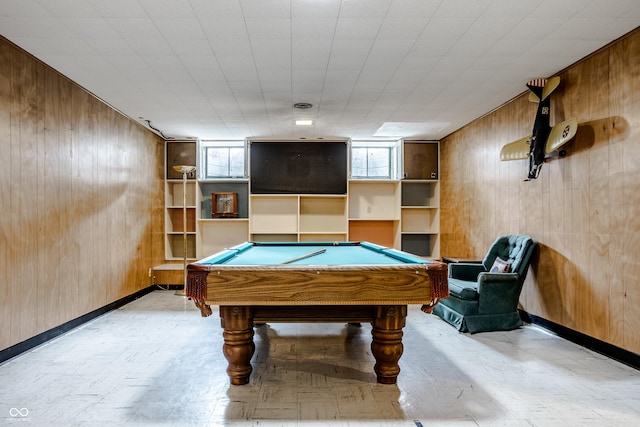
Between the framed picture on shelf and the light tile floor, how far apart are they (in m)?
2.94

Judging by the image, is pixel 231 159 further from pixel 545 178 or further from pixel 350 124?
pixel 545 178

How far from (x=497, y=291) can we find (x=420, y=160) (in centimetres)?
332

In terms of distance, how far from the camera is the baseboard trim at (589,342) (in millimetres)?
2695

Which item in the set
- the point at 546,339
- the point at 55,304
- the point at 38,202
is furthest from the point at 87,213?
the point at 546,339

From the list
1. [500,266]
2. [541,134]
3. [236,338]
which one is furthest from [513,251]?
[236,338]

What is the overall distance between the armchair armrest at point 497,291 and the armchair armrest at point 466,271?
61 cm

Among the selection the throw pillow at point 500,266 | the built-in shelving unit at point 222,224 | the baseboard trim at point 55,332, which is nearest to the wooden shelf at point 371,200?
the built-in shelving unit at point 222,224

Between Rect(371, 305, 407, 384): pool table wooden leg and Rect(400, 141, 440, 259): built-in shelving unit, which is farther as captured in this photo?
Rect(400, 141, 440, 259): built-in shelving unit

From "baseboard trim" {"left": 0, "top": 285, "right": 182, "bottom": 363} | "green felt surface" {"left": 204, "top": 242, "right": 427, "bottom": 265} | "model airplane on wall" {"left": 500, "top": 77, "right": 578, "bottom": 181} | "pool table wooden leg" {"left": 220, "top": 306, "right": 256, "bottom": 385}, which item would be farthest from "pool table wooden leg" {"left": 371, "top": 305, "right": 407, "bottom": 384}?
"baseboard trim" {"left": 0, "top": 285, "right": 182, "bottom": 363}

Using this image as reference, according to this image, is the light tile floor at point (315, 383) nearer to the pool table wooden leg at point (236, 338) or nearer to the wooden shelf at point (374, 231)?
the pool table wooden leg at point (236, 338)

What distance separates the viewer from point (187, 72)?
3307 mm

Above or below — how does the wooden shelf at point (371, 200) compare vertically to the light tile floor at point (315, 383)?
above

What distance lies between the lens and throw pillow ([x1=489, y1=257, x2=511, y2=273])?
378 centimetres

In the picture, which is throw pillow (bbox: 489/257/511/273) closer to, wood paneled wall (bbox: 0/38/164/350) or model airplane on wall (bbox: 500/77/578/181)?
model airplane on wall (bbox: 500/77/578/181)
